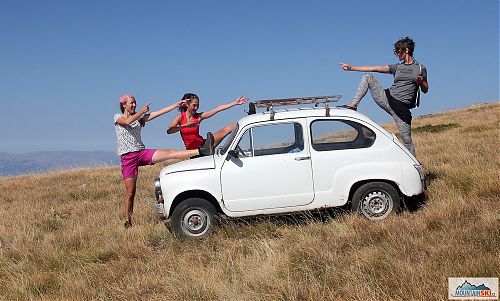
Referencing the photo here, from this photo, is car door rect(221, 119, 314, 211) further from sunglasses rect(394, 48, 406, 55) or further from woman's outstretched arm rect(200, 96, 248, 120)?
sunglasses rect(394, 48, 406, 55)

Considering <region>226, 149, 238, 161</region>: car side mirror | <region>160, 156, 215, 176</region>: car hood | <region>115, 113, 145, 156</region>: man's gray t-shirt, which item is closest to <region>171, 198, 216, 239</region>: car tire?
<region>160, 156, 215, 176</region>: car hood

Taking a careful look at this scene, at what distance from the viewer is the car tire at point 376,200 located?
21.8 ft

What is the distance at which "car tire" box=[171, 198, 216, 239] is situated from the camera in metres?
6.61

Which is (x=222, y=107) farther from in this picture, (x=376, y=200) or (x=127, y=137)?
(x=376, y=200)

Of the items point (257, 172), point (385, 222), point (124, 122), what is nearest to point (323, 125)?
point (257, 172)

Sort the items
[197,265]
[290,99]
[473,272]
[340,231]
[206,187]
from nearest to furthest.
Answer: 1. [473,272]
2. [197,265]
3. [340,231]
4. [206,187]
5. [290,99]

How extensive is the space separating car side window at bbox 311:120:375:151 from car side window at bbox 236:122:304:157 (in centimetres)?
24

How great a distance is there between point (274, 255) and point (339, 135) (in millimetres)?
2782

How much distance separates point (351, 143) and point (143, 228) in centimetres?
353

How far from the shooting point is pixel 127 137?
7.66 meters

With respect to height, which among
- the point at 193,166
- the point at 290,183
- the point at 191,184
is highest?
the point at 193,166

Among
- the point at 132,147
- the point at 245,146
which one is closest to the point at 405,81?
the point at 245,146

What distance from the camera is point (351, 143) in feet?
23.4

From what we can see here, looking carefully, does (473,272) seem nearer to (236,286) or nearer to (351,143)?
(236,286)
